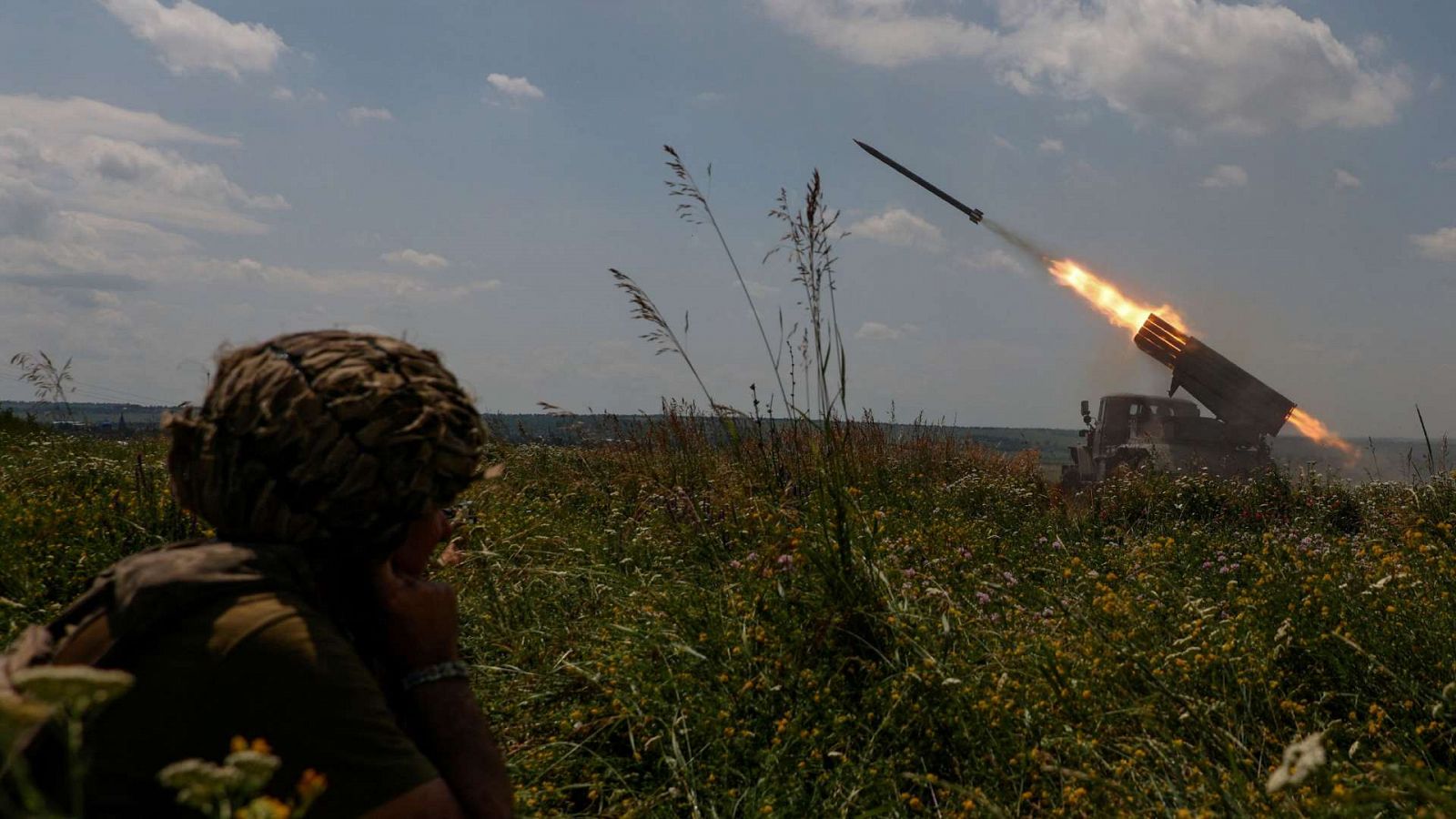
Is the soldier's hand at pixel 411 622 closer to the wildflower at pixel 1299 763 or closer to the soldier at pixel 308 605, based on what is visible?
the soldier at pixel 308 605

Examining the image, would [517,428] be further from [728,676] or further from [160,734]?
[160,734]

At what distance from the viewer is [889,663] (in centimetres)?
353

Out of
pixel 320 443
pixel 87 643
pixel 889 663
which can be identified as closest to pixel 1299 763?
pixel 320 443

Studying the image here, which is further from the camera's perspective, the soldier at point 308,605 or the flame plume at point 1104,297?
the flame plume at point 1104,297

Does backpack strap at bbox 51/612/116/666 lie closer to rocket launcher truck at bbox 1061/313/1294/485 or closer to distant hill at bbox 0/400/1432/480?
distant hill at bbox 0/400/1432/480

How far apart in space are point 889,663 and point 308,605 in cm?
244

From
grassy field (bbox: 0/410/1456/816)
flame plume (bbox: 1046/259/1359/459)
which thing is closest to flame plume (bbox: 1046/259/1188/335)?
flame plume (bbox: 1046/259/1359/459)

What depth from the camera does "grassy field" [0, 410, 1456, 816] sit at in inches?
121

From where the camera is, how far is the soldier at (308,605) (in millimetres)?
1323

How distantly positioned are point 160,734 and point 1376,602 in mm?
4080

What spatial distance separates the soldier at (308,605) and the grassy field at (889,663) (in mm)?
919

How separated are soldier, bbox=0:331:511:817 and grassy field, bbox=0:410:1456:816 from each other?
92cm

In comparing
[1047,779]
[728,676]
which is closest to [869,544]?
[728,676]

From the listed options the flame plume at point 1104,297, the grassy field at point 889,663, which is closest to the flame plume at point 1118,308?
the flame plume at point 1104,297
